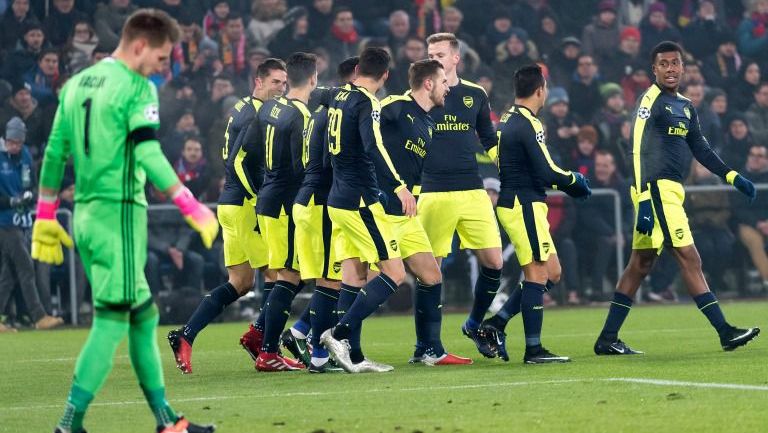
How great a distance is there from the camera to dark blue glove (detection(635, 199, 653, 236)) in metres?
12.8

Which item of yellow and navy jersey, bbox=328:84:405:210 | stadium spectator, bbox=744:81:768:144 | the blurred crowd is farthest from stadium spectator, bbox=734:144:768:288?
yellow and navy jersey, bbox=328:84:405:210

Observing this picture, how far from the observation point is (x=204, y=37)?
74.9 feet

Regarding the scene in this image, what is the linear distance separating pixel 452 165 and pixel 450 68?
0.83 m

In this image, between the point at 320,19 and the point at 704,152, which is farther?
the point at 320,19

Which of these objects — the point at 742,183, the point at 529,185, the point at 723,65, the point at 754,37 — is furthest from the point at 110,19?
the point at 742,183

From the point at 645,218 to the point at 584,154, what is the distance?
31.2ft

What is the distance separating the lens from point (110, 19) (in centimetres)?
2225

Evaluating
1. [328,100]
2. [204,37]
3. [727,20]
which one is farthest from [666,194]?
[727,20]

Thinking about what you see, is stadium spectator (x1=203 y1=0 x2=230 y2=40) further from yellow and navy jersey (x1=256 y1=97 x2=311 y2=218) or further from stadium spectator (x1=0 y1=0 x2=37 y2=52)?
yellow and navy jersey (x1=256 y1=97 x2=311 y2=218)

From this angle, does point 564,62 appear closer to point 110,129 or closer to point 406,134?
point 406,134

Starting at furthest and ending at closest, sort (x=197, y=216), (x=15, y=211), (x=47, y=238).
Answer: (x=15, y=211) < (x=47, y=238) < (x=197, y=216)

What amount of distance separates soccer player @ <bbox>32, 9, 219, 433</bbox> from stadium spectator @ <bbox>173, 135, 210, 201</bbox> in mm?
12648

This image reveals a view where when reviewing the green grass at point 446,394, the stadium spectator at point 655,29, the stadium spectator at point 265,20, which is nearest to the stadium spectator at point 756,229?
the stadium spectator at point 655,29

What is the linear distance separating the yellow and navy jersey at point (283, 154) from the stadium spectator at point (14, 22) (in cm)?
967
